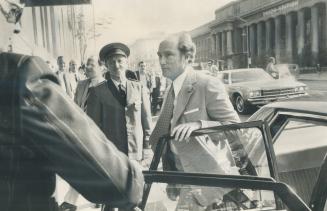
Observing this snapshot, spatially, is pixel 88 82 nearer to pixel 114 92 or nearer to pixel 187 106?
pixel 114 92

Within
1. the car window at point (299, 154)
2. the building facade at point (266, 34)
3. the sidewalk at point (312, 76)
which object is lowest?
the car window at point (299, 154)

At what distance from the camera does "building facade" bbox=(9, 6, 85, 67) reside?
1.75m

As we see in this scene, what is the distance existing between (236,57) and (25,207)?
180 cm

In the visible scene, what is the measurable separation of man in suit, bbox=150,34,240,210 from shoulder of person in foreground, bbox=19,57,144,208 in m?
0.94

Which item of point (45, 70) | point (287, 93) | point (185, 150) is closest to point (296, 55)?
point (287, 93)

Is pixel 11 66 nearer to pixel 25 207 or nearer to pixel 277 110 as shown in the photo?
pixel 25 207

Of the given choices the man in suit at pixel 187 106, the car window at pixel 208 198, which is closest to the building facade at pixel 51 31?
the man in suit at pixel 187 106

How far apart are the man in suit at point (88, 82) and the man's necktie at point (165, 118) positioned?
1.93ft

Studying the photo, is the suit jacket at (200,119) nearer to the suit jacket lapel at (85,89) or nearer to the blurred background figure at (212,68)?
the blurred background figure at (212,68)

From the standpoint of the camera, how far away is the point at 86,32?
1.86m

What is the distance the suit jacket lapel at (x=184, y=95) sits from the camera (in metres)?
1.84

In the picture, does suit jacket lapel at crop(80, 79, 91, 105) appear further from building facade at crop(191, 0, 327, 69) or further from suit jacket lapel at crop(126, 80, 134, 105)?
building facade at crop(191, 0, 327, 69)

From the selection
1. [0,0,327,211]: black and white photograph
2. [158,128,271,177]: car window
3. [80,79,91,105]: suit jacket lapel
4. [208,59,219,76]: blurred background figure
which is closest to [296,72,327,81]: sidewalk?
[0,0,327,211]: black and white photograph

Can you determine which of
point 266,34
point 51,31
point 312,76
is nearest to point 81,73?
point 51,31
